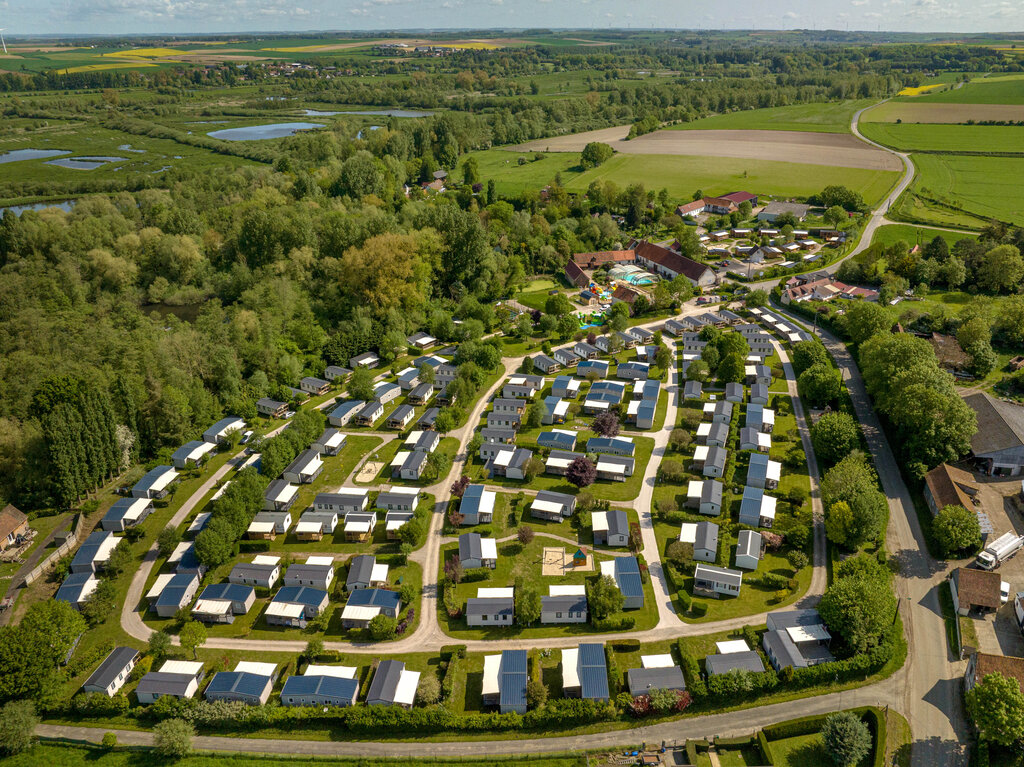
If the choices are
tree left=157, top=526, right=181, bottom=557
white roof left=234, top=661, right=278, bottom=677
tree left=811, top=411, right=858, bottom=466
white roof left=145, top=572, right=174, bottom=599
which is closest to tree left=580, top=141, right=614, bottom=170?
tree left=811, top=411, right=858, bottom=466

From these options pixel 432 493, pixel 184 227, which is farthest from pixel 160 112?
pixel 432 493

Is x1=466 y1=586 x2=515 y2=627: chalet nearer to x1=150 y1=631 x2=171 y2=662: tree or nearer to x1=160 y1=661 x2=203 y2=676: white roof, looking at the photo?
x1=160 y1=661 x2=203 y2=676: white roof

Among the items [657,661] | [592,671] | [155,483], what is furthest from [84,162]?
[657,661]

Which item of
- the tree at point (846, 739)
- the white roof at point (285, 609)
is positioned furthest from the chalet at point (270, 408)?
the tree at point (846, 739)

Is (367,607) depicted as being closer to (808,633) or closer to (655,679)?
(655,679)

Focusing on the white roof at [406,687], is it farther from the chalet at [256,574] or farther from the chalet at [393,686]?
the chalet at [256,574]
